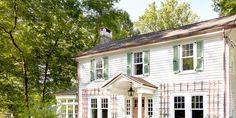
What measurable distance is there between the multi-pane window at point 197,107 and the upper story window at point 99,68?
263 inches

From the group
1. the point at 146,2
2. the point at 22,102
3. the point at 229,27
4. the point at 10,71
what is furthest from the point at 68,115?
the point at 146,2

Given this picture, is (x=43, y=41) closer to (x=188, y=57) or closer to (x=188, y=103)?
(x=188, y=57)

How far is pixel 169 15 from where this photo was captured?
43.2m

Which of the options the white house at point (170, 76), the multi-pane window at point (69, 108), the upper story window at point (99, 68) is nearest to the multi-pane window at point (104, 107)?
the white house at point (170, 76)

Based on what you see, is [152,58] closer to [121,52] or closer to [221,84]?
[121,52]

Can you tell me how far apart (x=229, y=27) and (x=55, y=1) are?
1577cm

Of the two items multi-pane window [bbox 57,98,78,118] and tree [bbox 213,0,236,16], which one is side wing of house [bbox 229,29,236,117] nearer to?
tree [bbox 213,0,236,16]

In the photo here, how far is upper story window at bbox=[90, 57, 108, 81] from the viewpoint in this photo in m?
20.5

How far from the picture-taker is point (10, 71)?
25.9 metres

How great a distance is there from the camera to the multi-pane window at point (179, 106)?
52.4 feet

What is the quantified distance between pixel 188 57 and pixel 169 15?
27.9 metres

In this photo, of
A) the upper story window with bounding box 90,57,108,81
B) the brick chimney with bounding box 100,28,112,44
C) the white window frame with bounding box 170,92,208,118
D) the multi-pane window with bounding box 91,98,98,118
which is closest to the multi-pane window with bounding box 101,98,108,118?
the multi-pane window with bounding box 91,98,98,118

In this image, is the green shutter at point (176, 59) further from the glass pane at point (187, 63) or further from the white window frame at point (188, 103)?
the white window frame at point (188, 103)

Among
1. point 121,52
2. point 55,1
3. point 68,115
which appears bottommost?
point 68,115
